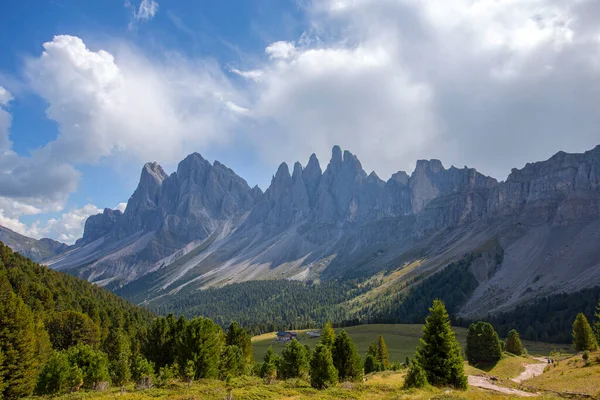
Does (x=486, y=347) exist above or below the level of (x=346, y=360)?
below

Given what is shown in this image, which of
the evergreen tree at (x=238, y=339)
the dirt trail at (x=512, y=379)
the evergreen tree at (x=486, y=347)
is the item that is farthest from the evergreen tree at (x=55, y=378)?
the evergreen tree at (x=486, y=347)

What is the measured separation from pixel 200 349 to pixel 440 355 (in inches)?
1053

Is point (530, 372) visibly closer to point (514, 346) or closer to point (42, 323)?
point (514, 346)

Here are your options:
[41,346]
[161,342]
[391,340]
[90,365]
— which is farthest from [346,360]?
[391,340]

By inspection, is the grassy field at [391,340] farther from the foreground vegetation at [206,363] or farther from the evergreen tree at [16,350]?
the evergreen tree at [16,350]

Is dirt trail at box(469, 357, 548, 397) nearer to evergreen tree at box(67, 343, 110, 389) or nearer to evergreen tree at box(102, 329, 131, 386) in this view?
evergreen tree at box(102, 329, 131, 386)

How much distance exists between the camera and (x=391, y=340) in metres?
135

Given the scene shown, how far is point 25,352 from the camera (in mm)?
37938

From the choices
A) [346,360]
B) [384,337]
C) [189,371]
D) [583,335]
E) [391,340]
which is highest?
[346,360]

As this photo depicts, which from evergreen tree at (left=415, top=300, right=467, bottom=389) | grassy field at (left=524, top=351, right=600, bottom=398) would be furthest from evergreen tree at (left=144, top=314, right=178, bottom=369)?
grassy field at (left=524, top=351, right=600, bottom=398)

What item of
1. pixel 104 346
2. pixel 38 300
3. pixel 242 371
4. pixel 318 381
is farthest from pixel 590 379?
pixel 38 300

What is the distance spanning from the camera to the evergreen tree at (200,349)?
42625 millimetres

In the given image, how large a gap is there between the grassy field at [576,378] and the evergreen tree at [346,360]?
19696mm

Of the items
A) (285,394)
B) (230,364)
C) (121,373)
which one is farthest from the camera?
(230,364)
